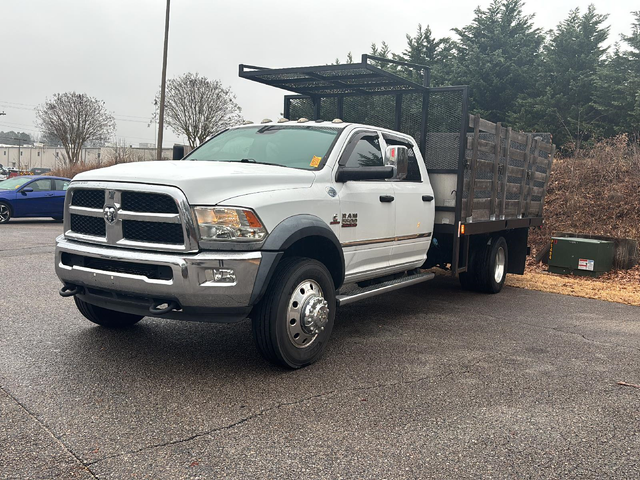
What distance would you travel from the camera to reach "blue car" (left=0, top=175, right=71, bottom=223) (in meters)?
16.6

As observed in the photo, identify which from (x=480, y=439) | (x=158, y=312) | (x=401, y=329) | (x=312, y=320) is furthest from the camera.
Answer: (x=401, y=329)

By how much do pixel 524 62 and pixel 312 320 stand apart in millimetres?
25632

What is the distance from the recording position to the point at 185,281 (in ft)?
13.4

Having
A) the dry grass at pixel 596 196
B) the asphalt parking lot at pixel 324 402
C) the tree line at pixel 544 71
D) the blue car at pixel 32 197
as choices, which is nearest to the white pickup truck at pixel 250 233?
the asphalt parking lot at pixel 324 402

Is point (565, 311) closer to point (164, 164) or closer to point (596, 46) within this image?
point (164, 164)

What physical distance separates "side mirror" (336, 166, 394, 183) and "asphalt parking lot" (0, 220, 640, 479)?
152cm

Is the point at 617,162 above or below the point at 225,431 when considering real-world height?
above

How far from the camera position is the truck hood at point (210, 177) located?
13.8ft

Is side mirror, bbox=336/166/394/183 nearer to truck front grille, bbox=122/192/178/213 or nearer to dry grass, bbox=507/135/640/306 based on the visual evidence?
truck front grille, bbox=122/192/178/213

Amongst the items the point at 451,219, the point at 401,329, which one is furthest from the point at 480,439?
the point at 451,219

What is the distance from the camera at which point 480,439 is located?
137 inches

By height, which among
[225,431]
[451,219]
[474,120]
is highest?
[474,120]

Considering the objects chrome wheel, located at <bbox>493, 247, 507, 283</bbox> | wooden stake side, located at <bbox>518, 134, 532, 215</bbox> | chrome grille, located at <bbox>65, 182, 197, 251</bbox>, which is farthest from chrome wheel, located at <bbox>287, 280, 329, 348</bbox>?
wooden stake side, located at <bbox>518, 134, 532, 215</bbox>

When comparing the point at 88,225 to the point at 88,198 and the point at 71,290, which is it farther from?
the point at 71,290
